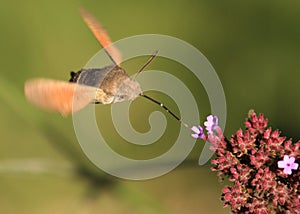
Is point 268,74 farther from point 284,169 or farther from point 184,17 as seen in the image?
point 284,169

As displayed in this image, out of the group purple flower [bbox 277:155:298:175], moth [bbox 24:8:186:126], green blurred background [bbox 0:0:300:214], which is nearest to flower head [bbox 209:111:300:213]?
purple flower [bbox 277:155:298:175]

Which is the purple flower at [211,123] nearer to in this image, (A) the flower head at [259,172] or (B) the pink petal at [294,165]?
(A) the flower head at [259,172]

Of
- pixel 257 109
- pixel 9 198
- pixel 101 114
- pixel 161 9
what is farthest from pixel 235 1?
pixel 9 198

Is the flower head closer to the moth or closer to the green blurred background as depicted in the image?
the moth

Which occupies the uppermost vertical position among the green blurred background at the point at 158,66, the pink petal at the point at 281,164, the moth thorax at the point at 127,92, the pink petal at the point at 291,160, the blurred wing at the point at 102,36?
the green blurred background at the point at 158,66

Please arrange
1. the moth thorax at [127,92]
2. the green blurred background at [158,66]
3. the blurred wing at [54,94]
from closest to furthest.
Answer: the blurred wing at [54,94]
the moth thorax at [127,92]
the green blurred background at [158,66]

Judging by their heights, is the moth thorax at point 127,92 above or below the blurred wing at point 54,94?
above

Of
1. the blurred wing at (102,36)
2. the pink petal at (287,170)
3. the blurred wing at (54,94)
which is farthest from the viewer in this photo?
the blurred wing at (102,36)

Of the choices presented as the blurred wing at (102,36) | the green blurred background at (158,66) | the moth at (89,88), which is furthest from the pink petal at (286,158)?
the green blurred background at (158,66)
